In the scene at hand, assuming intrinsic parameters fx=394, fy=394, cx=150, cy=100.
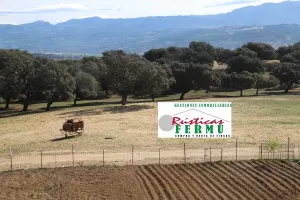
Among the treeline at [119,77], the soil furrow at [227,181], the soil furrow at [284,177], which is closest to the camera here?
the soil furrow at [227,181]

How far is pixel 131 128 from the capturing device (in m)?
42.2

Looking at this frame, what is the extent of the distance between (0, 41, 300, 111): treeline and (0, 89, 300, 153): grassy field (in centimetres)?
477

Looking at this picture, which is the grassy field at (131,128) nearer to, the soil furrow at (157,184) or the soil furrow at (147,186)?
the soil furrow at (157,184)

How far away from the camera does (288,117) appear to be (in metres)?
46.2

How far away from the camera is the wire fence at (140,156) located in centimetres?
2836

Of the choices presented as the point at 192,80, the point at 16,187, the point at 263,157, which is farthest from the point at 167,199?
the point at 192,80

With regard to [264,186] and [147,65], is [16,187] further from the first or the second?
[147,65]

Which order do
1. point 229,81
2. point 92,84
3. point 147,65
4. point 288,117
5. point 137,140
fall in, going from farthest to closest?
point 229,81
point 92,84
point 147,65
point 288,117
point 137,140

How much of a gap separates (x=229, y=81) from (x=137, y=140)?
49.0 m

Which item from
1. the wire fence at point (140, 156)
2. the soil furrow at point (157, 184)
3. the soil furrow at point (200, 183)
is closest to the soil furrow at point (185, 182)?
the soil furrow at point (200, 183)

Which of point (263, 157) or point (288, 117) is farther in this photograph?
point (288, 117)

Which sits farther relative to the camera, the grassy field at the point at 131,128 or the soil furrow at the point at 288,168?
the grassy field at the point at 131,128

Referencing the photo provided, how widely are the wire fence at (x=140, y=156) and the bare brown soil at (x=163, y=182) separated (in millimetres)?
1686

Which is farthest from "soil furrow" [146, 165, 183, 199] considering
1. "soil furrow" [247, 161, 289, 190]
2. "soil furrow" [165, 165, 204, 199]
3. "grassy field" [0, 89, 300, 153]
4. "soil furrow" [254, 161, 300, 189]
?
"grassy field" [0, 89, 300, 153]
